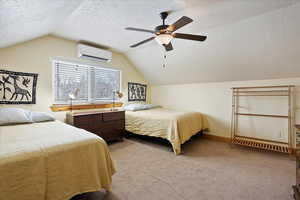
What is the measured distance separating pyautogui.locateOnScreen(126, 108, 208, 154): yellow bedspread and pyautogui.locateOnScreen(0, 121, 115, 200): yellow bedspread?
1.54 metres

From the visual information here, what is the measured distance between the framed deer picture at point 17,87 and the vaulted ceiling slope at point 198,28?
54 cm

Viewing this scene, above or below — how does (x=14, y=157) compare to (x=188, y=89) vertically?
below

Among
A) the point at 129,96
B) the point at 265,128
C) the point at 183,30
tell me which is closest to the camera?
the point at 183,30

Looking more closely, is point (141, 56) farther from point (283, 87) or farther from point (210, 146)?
point (283, 87)

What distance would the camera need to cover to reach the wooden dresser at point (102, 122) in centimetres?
293

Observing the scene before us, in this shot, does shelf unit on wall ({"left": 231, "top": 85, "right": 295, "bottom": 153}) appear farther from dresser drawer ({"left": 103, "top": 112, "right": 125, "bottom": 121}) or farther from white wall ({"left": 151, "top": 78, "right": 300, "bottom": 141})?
dresser drawer ({"left": 103, "top": 112, "right": 125, "bottom": 121})

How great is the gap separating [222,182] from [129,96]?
131 inches

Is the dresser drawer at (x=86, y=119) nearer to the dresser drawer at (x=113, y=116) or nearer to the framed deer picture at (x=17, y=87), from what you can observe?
the dresser drawer at (x=113, y=116)

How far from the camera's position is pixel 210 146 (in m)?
3.37

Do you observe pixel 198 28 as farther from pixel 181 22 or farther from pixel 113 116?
pixel 113 116

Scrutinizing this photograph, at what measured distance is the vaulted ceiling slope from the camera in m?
1.93

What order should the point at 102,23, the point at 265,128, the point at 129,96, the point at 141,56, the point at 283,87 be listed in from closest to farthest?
the point at 102,23 < the point at 283,87 < the point at 265,128 < the point at 141,56 < the point at 129,96

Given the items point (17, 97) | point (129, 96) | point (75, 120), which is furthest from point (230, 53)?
point (17, 97)

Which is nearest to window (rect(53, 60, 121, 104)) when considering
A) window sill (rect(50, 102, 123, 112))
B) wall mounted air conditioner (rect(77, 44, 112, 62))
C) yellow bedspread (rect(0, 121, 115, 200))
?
window sill (rect(50, 102, 123, 112))
